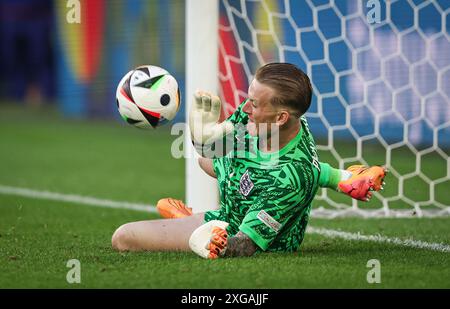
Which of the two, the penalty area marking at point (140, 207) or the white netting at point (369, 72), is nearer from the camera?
the penalty area marking at point (140, 207)

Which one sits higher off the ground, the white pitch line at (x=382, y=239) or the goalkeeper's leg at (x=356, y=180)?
the goalkeeper's leg at (x=356, y=180)

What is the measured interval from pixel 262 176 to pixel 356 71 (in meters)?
3.16

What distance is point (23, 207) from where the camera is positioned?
6.18 m

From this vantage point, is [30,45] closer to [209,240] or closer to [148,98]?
[148,98]

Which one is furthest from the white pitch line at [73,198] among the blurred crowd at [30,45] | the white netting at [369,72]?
the blurred crowd at [30,45]

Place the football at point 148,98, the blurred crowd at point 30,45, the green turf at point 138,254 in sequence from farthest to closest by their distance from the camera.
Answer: the blurred crowd at point 30,45 < the football at point 148,98 < the green turf at point 138,254

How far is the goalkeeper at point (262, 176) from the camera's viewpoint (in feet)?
12.7

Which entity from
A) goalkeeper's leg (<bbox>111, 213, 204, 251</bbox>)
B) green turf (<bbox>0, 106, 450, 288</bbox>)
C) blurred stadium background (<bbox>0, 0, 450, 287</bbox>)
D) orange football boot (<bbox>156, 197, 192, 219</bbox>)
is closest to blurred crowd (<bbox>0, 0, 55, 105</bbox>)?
blurred stadium background (<bbox>0, 0, 450, 287</bbox>)

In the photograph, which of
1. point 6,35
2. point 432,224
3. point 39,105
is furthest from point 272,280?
point 6,35

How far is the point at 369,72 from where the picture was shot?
308 inches

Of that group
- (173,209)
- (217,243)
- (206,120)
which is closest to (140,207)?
(173,209)

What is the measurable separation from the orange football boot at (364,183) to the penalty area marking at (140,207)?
1.97 feet

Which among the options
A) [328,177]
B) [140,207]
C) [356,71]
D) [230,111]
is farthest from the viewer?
[356,71]

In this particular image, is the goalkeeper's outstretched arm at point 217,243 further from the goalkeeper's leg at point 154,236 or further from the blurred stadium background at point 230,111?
the goalkeeper's leg at point 154,236
